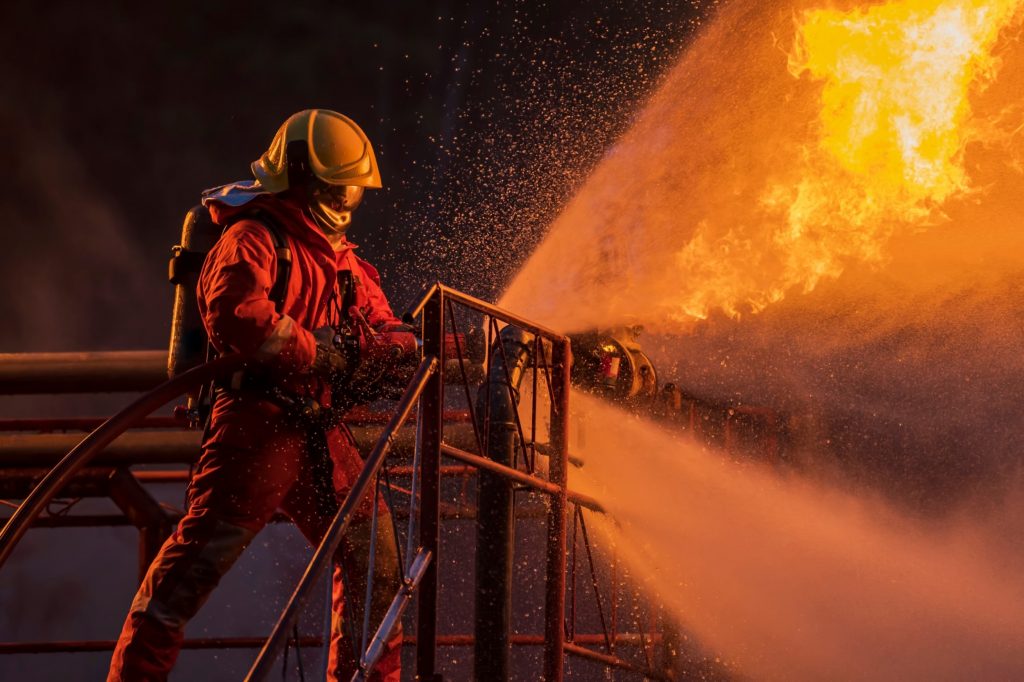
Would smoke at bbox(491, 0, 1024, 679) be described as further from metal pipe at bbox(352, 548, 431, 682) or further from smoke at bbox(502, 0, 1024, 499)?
metal pipe at bbox(352, 548, 431, 682)

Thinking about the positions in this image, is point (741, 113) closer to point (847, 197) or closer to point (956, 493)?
point (847, 197)

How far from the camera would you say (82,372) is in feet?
21.0

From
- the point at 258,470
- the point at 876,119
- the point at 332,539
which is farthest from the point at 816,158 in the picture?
the point at 332,539

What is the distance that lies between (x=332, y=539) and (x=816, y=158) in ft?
16.2

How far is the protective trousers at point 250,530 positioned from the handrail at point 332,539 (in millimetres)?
459

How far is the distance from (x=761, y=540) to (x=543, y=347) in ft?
10.2

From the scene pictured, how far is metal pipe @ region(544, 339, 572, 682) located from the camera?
4.90 meters

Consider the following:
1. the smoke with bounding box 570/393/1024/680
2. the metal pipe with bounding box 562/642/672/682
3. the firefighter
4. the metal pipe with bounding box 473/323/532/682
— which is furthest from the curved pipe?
the smoke with bounding box 570/393/1024/680

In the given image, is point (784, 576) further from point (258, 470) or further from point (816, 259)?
point (258, 470)

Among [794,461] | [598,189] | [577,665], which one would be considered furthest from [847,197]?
[577,665]

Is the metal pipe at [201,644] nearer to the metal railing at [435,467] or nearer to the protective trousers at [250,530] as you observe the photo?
the metal railing at [435,467]

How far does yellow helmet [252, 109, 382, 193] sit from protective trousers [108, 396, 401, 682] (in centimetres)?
97

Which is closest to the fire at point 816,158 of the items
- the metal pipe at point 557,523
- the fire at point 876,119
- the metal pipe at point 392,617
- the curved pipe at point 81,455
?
the fire at point 876,119

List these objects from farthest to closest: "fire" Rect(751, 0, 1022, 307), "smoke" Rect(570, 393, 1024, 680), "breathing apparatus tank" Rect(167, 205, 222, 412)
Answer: "fire" Rect(751, 0, 1022, 307), "smoke" Rect(570, 393, 1024, 680), "breathing apparatus tank" Rect(167, 205, 222, 412)
